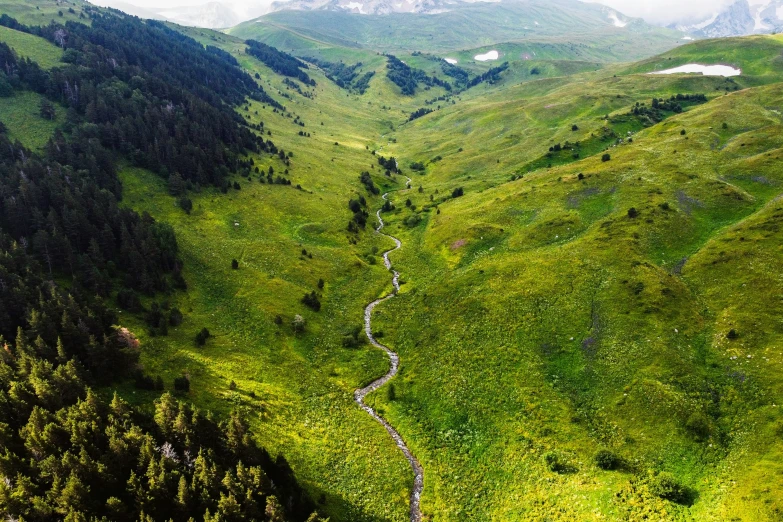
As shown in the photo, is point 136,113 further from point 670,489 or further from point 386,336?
point 670,489

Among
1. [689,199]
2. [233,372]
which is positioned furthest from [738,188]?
[233,372]

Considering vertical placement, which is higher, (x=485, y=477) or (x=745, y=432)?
(x=745, y=432)

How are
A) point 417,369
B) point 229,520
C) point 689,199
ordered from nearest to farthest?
1. point 229,520
2. point 417,369
3. point 689,199

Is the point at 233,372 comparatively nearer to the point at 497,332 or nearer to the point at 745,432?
the point at 497,332

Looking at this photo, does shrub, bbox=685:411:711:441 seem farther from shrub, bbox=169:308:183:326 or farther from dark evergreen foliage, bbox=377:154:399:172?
dark evergreen foliage, bbox=377:154:399:172

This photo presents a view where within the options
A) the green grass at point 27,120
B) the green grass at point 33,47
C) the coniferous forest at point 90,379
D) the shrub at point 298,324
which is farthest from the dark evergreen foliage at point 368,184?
the green grass at point 33,47

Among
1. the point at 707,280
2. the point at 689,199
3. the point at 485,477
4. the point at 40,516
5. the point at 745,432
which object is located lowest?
the point at 485,477

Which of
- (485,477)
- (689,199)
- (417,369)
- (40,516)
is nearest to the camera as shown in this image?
(40,516)
